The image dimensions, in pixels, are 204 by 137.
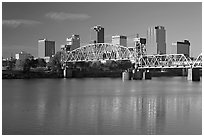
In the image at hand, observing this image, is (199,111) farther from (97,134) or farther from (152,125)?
(97,134)

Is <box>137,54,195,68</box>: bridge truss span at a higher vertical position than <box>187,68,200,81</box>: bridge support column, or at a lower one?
higher

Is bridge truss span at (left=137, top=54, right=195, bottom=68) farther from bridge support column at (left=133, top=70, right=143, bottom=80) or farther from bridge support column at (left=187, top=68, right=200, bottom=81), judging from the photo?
bridge support column at (left=187, top=68, right=200, bottom=81)

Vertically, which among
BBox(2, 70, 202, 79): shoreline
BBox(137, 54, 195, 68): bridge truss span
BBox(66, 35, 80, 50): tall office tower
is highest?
BBox(66, 35, 80, 50): tall office tower

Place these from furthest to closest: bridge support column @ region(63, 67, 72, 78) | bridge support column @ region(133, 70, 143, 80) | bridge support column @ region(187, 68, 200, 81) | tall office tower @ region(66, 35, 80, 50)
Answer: tall office tower @ region(66, 35, 80, 50) < bridge support column @ region(63, 67, 72, 78) < bridge support column @ region(133, 70, 143, 80) < bridge support column @ region(187, 68, 200, 81)

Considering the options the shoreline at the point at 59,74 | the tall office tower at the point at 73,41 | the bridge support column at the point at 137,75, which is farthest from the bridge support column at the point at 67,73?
the tall office tower at the point at 73,41

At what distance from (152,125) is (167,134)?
1.77m

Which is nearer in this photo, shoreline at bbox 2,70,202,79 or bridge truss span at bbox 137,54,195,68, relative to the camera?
bridge truss span at bbox 137,54,195,68

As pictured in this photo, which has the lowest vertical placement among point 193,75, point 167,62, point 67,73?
point 67,73

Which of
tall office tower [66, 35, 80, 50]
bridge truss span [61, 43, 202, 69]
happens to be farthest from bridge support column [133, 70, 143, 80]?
tall office tower [66, 35, 80, 50]

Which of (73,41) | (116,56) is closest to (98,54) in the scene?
(116,56)

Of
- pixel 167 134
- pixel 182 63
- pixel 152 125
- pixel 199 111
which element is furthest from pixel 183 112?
pixel 182 63

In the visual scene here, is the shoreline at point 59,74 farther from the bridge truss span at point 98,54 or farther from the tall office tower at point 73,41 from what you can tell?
the tall office tower at point 73,41

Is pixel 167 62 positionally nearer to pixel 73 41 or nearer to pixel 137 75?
pixel 137 75

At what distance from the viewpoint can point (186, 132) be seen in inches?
527
